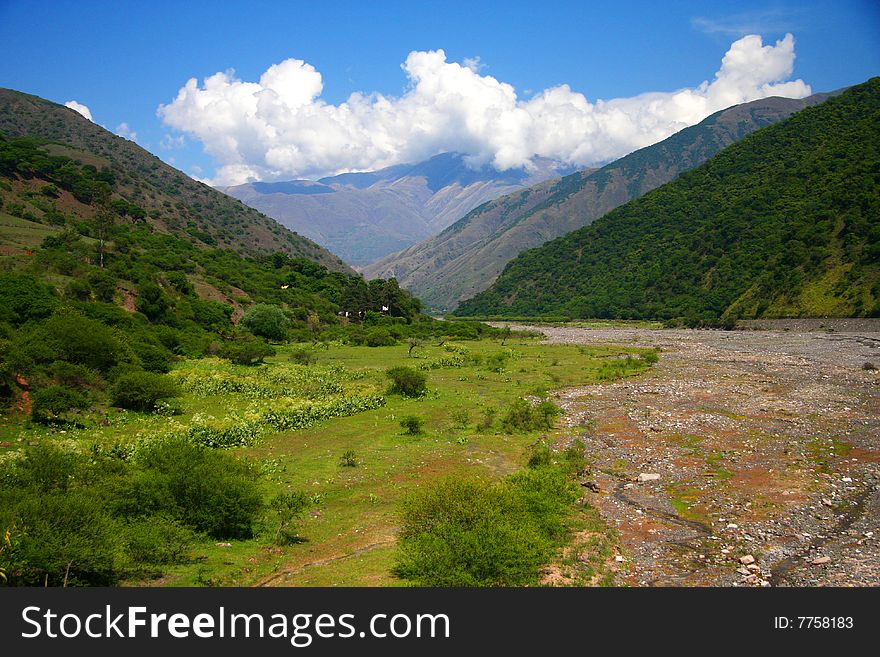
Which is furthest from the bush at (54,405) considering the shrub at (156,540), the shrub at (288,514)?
the shrub at (156,540)

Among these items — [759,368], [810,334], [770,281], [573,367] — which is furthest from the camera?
[770,281]

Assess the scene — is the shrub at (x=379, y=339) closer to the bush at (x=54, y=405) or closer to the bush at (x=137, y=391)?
the bush at (x=137, y=391)

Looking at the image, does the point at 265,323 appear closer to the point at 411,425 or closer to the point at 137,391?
the point at 137,391

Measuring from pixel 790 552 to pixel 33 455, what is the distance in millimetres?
17935

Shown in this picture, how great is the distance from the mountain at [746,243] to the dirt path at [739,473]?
54.2 m

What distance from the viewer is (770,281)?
308ft

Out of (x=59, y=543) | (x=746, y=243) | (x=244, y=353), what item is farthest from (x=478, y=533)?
(x=746, y=243)

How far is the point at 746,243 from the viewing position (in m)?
117

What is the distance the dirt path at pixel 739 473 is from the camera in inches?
505
